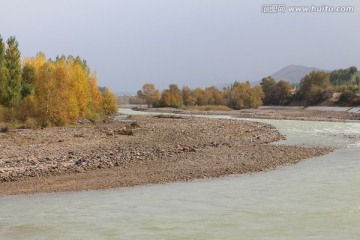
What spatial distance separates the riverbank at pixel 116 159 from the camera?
21.5 meters

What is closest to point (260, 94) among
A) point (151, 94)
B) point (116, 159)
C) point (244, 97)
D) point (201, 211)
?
point (244, 97)

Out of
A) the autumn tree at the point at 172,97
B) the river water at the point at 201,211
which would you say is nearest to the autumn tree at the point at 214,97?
the autumn tree at the point at 172,97

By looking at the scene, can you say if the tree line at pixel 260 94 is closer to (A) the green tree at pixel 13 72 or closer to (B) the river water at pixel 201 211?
(A) the green tree at pixel 13 72

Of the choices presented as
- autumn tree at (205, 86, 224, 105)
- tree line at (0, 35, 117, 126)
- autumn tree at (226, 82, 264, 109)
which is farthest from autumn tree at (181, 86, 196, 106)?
tree line at (0, 35, 117, 126)

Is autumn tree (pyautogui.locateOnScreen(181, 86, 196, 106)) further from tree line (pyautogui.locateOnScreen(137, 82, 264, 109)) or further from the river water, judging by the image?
the river water

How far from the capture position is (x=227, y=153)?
3161cm

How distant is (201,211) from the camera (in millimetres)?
15703

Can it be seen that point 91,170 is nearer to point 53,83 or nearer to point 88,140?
point 88,140

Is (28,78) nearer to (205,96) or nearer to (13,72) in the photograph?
(13,72)

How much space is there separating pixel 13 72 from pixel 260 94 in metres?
114

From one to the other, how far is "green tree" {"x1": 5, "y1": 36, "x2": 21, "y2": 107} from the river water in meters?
40.3

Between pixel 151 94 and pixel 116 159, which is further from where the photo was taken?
pixel 151 94

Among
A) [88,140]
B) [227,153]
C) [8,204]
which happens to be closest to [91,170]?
[8,204]

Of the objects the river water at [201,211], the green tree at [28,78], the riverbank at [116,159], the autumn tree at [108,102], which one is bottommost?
the river water at [201,211]
